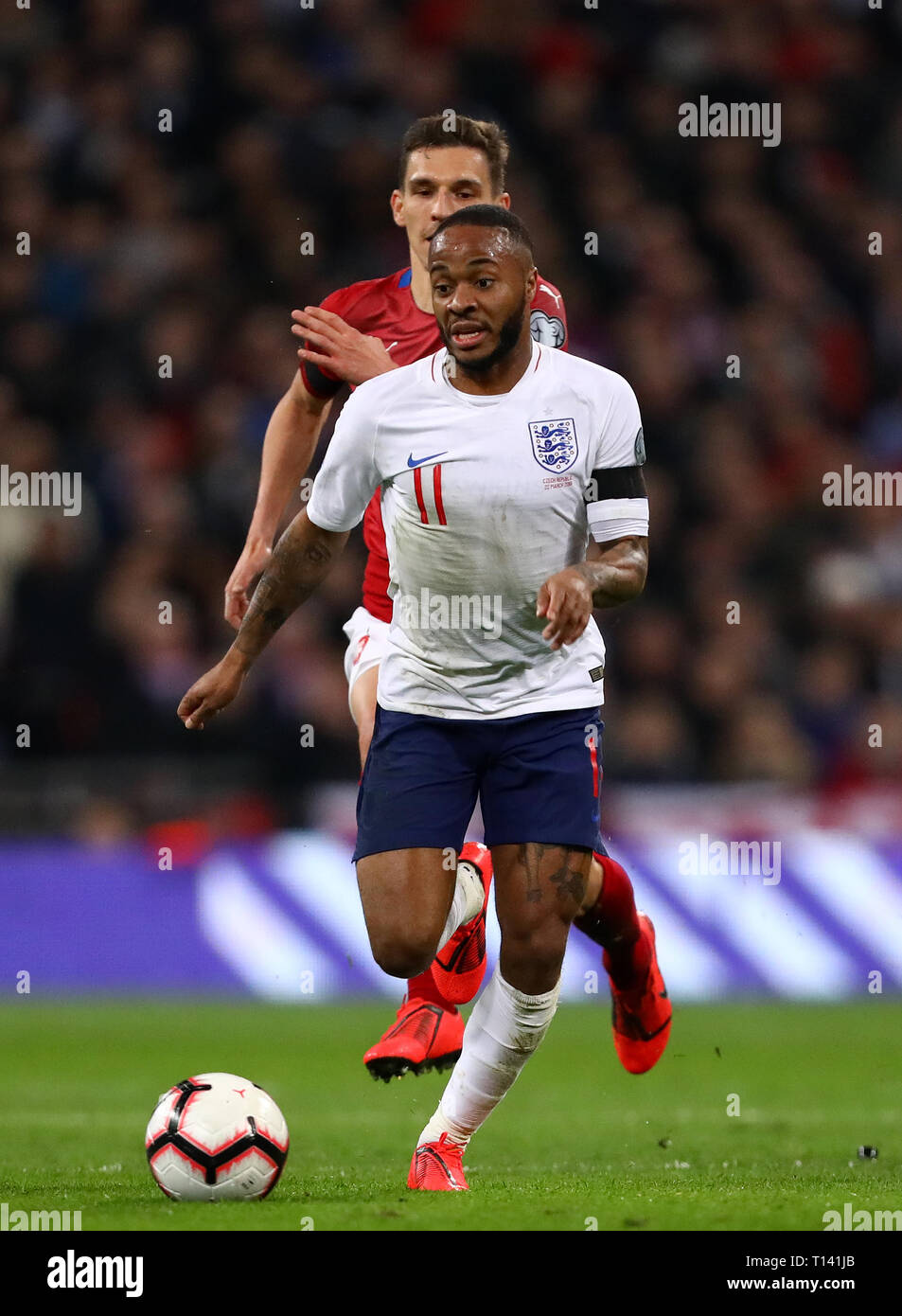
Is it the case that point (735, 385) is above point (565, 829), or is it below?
above

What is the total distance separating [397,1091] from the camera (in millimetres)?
8508

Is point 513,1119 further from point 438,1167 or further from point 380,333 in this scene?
point 380,333

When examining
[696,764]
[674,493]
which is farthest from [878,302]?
[696,764]

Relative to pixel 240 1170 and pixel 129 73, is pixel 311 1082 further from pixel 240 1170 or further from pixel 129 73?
pixel 129 73

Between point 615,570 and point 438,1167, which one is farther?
point 438,1167

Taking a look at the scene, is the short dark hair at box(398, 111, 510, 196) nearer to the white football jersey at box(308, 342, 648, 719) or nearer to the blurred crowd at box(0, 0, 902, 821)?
the white football jersey at box(308, 342, 648, 719)

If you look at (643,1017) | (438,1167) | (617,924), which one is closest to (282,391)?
(643,1017)

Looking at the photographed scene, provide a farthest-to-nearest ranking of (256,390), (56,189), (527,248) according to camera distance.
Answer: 1. (56,189)
2. (256,390)
3. (527,248)

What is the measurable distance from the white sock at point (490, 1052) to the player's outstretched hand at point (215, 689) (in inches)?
40.3

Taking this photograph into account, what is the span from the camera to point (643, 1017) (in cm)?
625

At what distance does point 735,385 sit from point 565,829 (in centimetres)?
920

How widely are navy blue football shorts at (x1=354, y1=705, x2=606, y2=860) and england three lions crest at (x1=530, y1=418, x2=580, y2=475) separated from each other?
649 millimetres

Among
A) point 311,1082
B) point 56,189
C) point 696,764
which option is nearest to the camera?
point 311,1082

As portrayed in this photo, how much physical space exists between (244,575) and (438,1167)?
6.35ft
